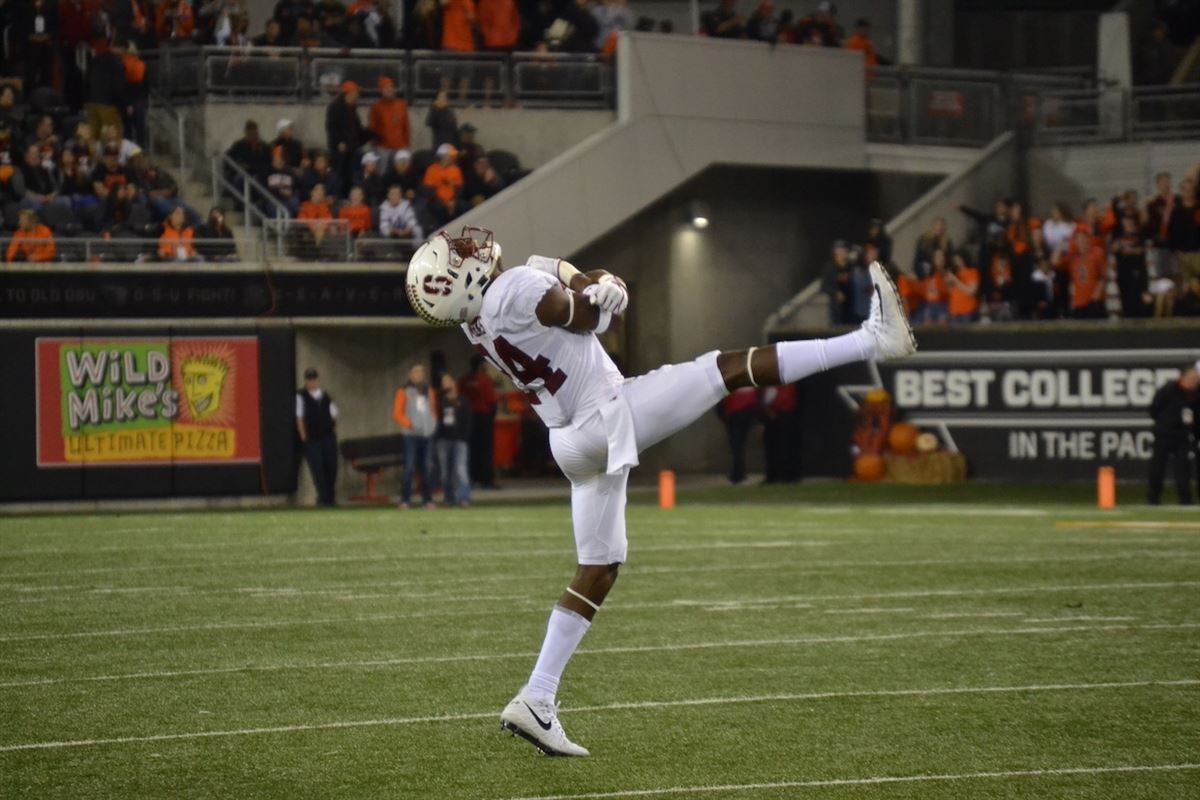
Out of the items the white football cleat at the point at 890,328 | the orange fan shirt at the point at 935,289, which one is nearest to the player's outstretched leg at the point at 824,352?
the white football cleat at the point at 890,328

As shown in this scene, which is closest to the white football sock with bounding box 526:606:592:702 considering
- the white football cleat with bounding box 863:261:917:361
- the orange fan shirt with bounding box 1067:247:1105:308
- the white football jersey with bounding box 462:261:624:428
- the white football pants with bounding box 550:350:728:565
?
the white football pants with bounding box 550:350:728:565

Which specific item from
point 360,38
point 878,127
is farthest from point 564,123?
point 878,127

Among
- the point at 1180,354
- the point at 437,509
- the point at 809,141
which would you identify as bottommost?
the point at 437,509

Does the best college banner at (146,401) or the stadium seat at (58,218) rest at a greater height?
the stadium seat at (58,218)

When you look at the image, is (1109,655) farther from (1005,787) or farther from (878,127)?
(878,127)

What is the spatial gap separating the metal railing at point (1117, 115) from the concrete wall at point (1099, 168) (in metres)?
0.16

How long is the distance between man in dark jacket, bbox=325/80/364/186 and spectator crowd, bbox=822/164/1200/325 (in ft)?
22.0

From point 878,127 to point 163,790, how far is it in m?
23.3

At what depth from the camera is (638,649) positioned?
10.3 metres

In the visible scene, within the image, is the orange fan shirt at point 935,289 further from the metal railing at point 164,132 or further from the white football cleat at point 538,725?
the white football cleat at point 538,725

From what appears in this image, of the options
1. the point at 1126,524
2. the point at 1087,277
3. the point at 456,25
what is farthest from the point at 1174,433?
the point at 456,25

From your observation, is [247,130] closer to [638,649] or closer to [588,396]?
[638,649]

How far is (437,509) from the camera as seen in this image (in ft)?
71.1

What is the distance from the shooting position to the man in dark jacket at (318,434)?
22.9 metres
